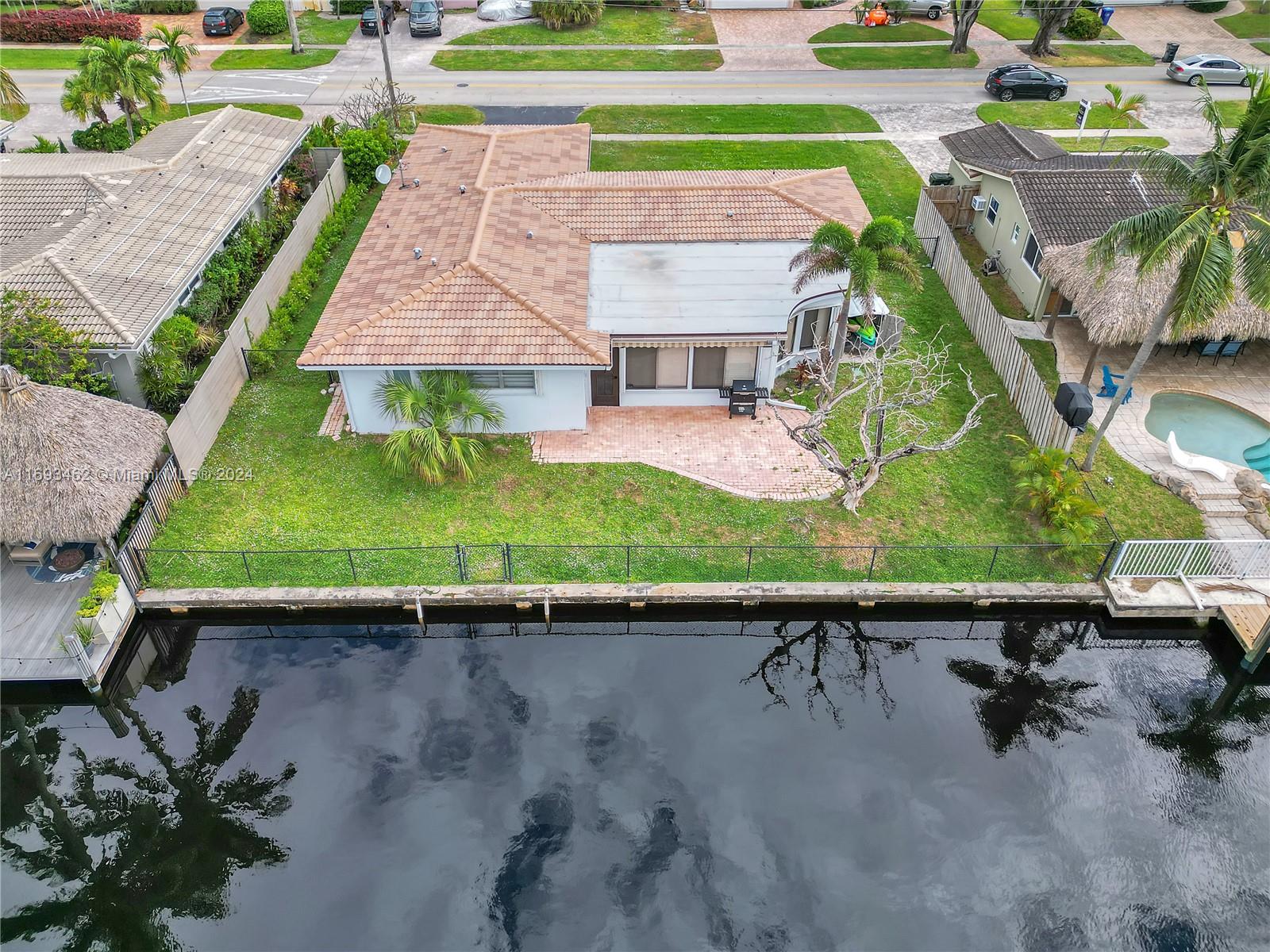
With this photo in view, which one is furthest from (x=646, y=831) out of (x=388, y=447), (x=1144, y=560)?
(x=1144, y=560)

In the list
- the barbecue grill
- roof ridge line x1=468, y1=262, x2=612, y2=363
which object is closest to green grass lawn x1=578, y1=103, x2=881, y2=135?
roof ridge line x1=468, y1=262, x2=612, y2=363

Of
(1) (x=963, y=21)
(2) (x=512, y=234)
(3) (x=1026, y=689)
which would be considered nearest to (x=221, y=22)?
(2) (x=512, y=234)

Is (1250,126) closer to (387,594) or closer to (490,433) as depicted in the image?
(490,433)

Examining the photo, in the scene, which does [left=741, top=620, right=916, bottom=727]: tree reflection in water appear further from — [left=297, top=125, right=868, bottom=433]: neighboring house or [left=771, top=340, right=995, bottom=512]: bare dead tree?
[left=297, top=125, right=868, bottom=433]: neighboring house

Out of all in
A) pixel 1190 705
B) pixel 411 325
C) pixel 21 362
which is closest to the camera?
pixel 1190 705

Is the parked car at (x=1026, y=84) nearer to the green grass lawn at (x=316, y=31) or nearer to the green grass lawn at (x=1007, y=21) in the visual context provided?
the green grass lawn at (x=1007, y=21)
